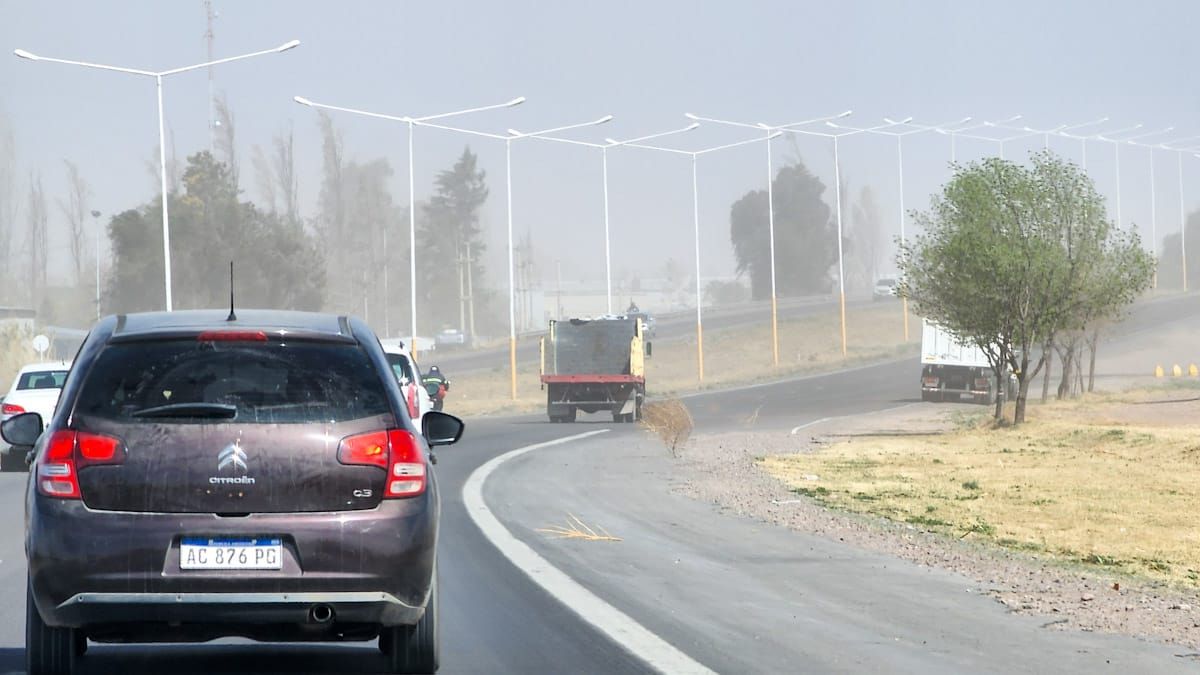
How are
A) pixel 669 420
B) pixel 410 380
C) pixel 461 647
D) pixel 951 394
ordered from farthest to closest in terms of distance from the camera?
1. pixel 951 394
2. pixel 669 420
3. pixel 410 380
4. pixel 461 647

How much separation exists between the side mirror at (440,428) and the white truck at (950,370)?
56.6 meters

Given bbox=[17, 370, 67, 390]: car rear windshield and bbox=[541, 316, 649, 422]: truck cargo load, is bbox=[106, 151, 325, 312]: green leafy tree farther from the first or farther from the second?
bbox=[17, 370, 67, 390]: car rear windshield

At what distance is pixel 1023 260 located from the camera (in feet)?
142

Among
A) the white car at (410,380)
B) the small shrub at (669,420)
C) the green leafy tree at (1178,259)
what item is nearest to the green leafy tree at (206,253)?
the small shrub at (669,420)

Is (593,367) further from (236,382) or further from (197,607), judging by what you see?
(197,607)

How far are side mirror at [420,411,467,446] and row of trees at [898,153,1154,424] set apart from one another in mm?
34568

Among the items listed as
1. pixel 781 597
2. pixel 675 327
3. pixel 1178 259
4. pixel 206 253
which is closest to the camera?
pixel 781 597

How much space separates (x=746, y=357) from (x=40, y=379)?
76.6 m

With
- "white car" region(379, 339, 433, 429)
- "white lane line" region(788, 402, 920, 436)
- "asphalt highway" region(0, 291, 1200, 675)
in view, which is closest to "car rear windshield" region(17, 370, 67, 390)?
"white car" region(379, 339, 433, 429)

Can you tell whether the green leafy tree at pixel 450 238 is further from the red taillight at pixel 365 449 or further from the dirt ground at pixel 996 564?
the red taillight at pixel 365 449

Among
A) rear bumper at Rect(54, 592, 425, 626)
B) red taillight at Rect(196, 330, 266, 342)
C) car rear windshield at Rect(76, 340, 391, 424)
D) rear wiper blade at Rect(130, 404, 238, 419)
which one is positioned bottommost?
rear bumper at Rect(54, 592, 425, 626)

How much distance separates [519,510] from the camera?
64.0ft

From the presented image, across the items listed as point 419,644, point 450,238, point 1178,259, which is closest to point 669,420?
point 419,644

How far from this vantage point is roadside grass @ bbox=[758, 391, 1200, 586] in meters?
18.0
